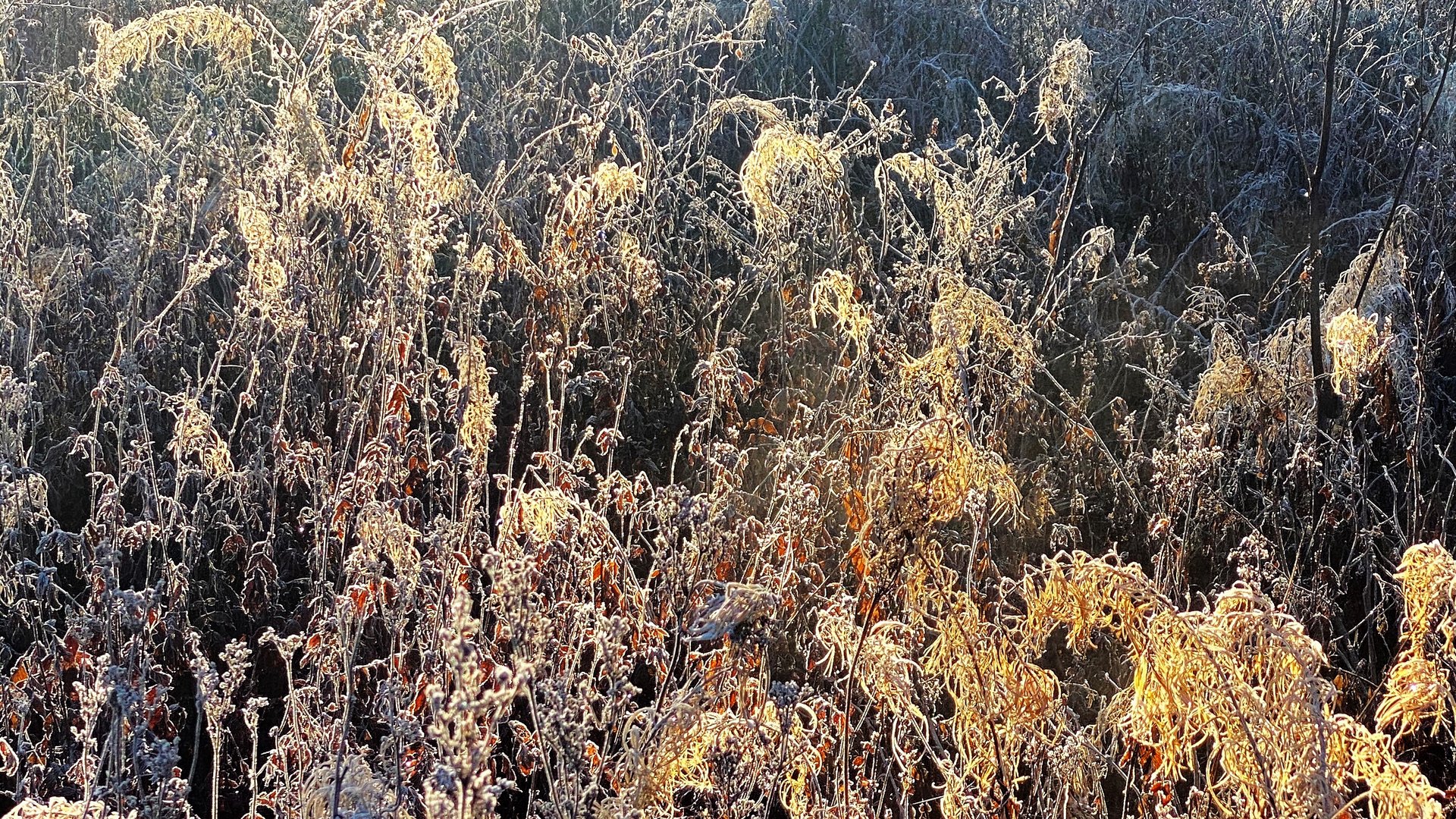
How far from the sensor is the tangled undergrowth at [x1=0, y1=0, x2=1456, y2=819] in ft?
5.70

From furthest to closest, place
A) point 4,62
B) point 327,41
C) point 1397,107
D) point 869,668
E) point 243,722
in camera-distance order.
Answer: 1. point 1397,107
2. point 4,62
3. point 327,41
4. point 243,722
5. point 869,668

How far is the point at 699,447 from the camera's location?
7.88 feet

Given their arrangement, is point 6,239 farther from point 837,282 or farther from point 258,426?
point 837,282

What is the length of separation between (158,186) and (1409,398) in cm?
276

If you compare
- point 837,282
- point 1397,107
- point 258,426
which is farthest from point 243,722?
point 1397,107

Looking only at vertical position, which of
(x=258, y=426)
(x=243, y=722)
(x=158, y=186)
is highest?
(x=158, y=186)

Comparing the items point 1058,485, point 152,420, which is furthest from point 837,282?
point 152,420

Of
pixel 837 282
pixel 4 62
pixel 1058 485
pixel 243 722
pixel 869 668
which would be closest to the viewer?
pixel 869 668

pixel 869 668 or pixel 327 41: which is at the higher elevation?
pixel 327 41

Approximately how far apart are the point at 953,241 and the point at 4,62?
2.93 metres

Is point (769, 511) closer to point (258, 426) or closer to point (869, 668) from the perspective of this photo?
point (869, 668)

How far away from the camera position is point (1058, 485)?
2.84 metres

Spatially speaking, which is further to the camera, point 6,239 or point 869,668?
point 6,239

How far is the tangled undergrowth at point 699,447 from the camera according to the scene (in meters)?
1.74
